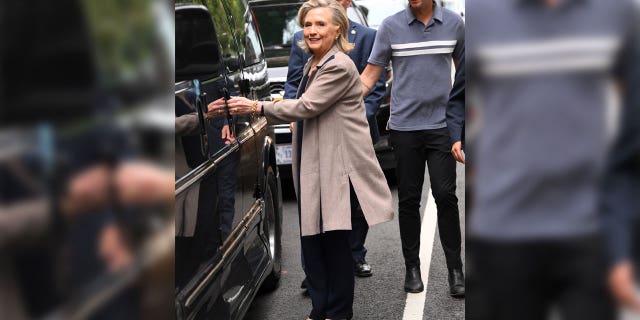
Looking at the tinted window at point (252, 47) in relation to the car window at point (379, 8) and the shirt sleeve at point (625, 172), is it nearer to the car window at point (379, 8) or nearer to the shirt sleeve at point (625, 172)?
the shirt sleeve at point (625, 172)

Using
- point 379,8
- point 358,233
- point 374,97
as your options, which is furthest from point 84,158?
point 379,8

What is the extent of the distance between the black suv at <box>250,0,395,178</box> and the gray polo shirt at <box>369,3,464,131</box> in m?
2.81

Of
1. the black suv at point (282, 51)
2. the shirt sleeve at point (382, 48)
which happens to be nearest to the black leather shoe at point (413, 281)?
the shirt sleeve at point (382, 48)

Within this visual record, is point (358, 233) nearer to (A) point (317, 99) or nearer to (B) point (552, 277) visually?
(A) point (317, 99)

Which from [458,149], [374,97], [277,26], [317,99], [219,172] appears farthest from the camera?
[277,26]

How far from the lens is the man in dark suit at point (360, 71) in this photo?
4.79 m

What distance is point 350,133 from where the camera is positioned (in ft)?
12.1

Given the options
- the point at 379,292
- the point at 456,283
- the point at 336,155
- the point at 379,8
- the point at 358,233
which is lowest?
the point at 379,292

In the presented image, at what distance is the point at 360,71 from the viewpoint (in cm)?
496

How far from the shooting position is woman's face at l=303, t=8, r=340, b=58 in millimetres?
3674

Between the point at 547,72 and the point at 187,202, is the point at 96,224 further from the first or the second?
the point at 187,202

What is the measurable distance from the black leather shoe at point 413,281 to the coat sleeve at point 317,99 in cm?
149

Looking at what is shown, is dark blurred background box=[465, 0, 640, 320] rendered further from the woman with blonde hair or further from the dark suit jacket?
the dark suit jacket

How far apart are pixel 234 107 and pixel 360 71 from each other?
187 cm
